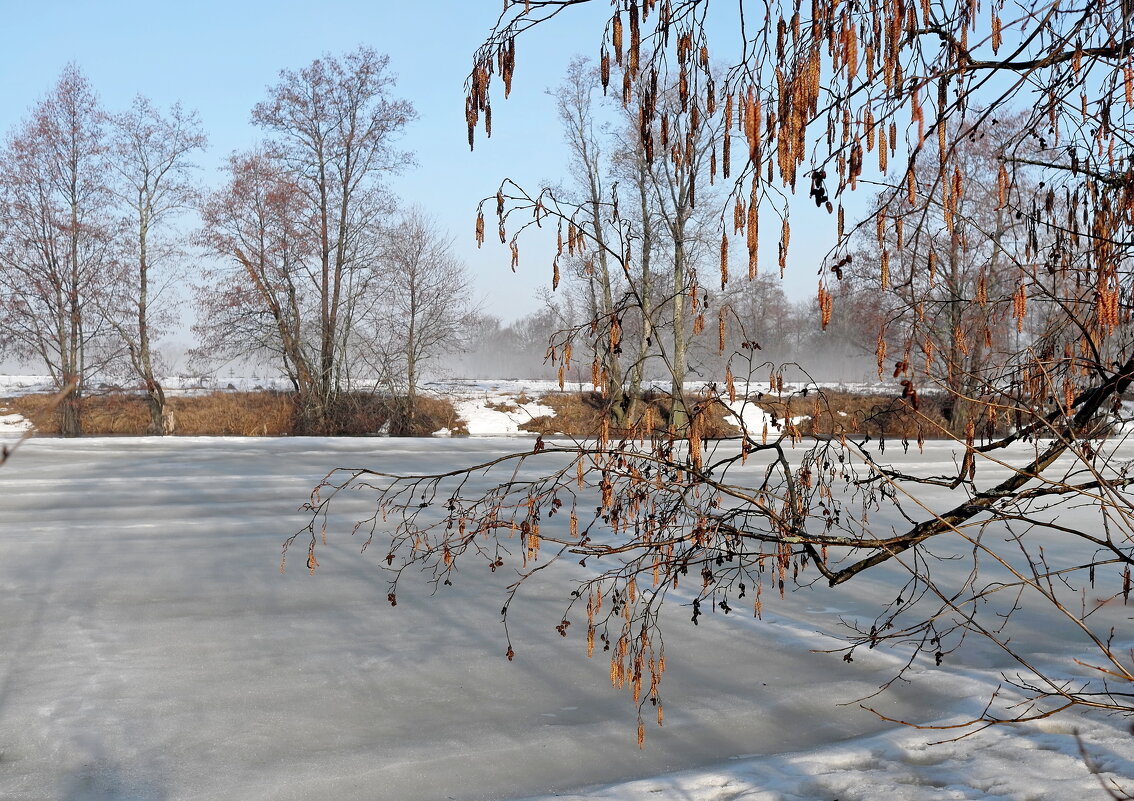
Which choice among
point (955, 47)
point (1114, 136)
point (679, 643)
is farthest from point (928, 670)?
point (955, 47)

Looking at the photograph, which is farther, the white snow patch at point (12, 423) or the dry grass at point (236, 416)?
the dry grass at point (236, 416)

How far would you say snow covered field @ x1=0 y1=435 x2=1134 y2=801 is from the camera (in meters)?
3.23

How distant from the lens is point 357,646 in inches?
187

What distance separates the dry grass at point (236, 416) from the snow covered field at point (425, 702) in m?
14.4

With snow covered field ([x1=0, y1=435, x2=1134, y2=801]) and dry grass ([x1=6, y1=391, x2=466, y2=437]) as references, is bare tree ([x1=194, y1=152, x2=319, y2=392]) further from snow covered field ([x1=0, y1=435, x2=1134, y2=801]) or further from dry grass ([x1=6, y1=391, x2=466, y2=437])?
snow covered field ([x1=0, y1=435, x2=1134, y2=801])

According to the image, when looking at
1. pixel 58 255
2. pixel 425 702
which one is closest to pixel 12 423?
pixel 58 255

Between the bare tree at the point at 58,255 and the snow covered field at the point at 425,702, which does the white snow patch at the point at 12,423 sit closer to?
the bare tree at the point at 58,255

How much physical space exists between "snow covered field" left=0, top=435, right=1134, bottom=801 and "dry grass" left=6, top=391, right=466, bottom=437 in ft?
47.3

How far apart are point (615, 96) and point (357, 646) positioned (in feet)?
52.5

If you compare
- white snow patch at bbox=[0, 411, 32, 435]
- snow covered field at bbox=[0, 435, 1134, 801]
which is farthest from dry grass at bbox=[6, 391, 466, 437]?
snow covered field at bbox=[0, 435, 1134, 801]

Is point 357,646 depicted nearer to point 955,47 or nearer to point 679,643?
point 679,643

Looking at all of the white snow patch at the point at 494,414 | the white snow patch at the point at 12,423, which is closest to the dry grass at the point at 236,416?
the white snow patch at the point at 12,423

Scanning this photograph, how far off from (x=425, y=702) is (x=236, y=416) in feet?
61.0

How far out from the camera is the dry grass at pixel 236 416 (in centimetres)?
2073
